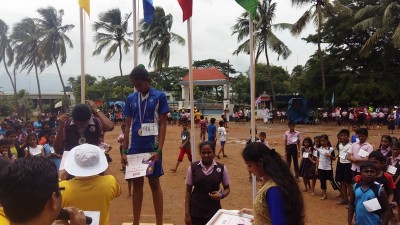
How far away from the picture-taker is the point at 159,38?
118 feet

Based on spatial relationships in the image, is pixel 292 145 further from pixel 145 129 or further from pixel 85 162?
pixel 85 162

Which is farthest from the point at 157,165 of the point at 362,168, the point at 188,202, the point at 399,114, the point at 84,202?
the point at 399,114

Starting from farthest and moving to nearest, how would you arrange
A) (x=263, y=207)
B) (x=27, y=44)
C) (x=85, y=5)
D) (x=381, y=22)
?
(x=27, y=44) < (x=381, y=22) < (x=85, y=5) < (x=263, y=207)

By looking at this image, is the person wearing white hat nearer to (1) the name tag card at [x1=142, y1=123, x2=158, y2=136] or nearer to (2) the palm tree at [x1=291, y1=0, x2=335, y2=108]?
(1) the name tag card at [x1=142, y1=123, x2=158, y2=136]

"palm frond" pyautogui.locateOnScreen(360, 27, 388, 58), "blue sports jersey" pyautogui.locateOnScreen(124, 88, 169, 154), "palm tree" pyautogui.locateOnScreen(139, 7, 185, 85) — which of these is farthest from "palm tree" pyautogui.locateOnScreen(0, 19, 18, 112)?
"blue sports jersey" pyautogui.locateOnScreen(124, 88, 169, 154)

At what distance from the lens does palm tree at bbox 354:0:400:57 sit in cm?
2544

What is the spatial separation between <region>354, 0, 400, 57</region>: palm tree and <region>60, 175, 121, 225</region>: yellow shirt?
25.0m

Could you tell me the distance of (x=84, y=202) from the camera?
2758 mm

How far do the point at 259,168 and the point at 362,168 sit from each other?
2164mm

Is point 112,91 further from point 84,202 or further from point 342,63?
point 84,202

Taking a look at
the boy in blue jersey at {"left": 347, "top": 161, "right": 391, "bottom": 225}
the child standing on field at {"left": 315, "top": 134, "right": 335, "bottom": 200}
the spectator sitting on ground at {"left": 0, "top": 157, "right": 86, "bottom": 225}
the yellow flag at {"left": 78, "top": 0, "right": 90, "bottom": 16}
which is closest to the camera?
the spectator sitting on ground at {"left": 0, "top": 157, "right": 86, "bottom": 225}

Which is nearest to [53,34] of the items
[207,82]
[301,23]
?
[207,82]

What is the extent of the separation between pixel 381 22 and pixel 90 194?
94.4ft

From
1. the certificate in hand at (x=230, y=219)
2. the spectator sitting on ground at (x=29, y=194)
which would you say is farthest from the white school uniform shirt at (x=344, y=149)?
the spectator sitting on ground at (x=29, y=194)
